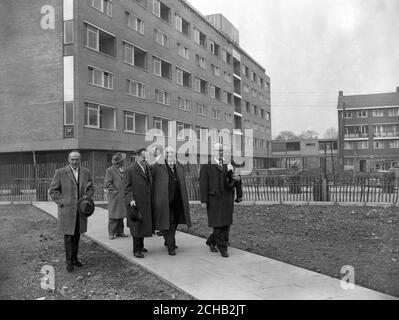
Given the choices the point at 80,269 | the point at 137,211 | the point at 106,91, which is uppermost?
the point at 106,91

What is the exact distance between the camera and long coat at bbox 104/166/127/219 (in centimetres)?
931

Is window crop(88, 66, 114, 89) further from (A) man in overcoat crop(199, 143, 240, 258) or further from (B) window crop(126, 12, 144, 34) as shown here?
(A) man in overcoat crop(199, 143, 240, 258)

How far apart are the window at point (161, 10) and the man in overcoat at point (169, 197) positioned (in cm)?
3351

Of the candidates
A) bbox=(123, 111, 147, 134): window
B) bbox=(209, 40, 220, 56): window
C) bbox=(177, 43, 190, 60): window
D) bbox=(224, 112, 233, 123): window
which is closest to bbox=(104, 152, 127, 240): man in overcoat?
bbox=(123, 111, 147, 134): window

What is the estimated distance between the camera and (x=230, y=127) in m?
58.4

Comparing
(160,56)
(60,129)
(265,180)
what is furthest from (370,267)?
(160,56)

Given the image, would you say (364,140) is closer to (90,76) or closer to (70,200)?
(90,76)

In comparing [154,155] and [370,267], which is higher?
[154,155]

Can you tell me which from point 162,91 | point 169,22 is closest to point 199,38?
point 169,22

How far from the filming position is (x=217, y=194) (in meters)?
7.41

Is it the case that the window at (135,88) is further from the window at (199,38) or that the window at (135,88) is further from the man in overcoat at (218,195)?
the man in overcoat at (218,195)

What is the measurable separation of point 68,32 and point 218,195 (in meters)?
Answer: 24.8

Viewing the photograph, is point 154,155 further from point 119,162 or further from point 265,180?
point 265,180

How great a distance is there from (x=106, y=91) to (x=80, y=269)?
25785 mm
